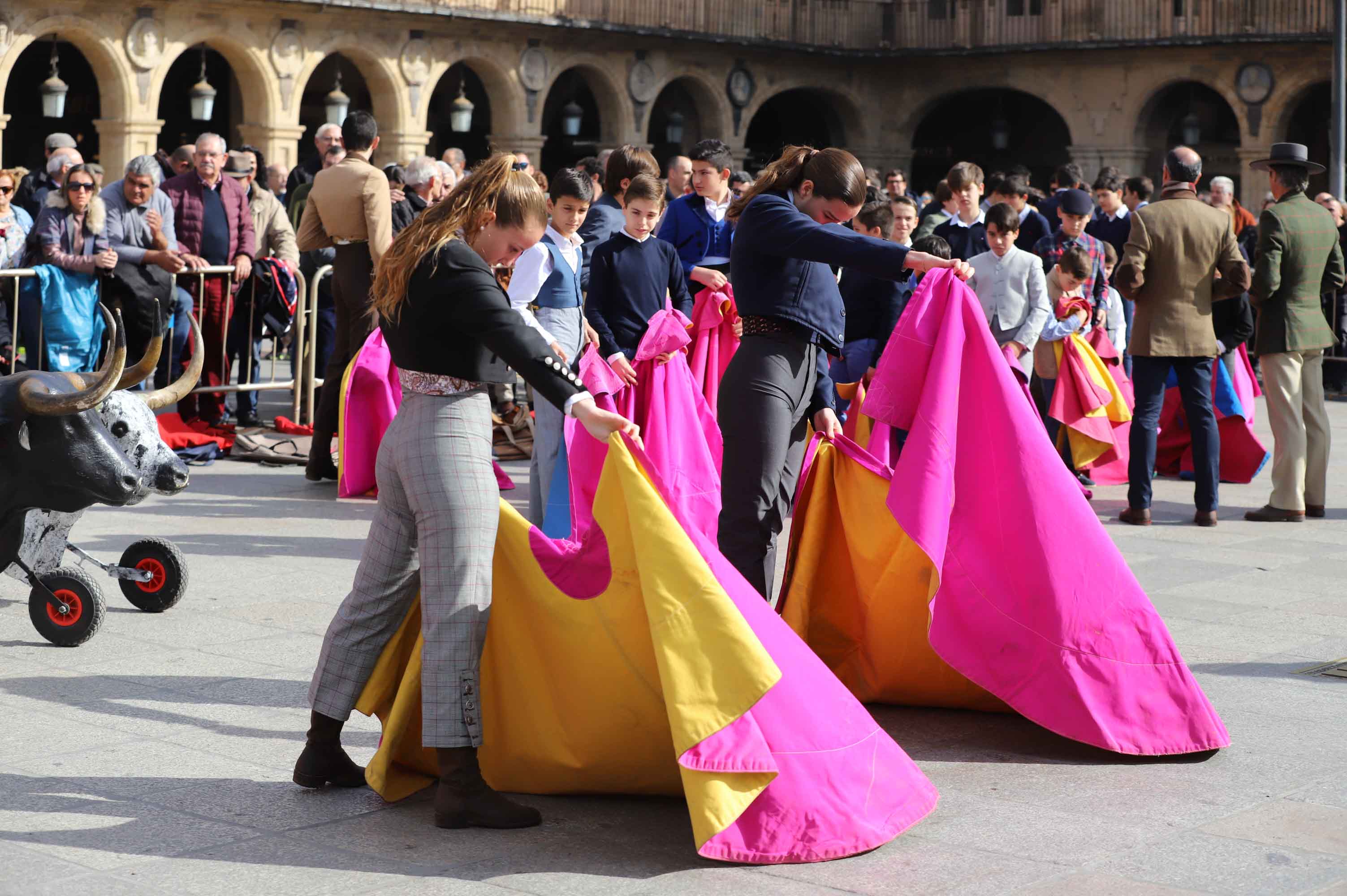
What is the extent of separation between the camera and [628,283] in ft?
25.5

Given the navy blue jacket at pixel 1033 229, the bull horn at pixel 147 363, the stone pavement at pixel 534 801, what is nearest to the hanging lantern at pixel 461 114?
the navy blue jacket at pixel 1033 229

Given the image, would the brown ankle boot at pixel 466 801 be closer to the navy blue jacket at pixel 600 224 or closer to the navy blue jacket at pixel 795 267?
the navy blue jacket at pixel 795 267

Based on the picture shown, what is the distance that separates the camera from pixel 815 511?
575 centimetres

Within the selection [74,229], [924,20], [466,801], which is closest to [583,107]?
[924,20]

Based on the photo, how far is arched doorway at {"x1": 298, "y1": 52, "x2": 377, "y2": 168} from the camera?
30.4 meters

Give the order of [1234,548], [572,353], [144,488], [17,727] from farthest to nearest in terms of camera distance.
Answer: [1234,548], [572,353], [144,488], [17,727]

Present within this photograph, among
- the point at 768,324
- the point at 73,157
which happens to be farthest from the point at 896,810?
the point at 73,157

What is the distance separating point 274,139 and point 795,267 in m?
22.2

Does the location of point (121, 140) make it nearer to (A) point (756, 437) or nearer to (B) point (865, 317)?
(B) point (865, 317)

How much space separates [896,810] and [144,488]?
328 centimetres

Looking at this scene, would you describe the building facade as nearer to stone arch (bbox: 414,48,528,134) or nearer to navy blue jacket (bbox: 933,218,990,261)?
stone arch (bbox: 414,48,528,134)

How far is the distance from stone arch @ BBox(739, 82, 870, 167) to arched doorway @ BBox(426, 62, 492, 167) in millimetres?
4658

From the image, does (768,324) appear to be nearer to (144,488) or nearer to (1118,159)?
(144,488)

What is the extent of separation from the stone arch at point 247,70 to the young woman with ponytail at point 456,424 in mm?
22242
